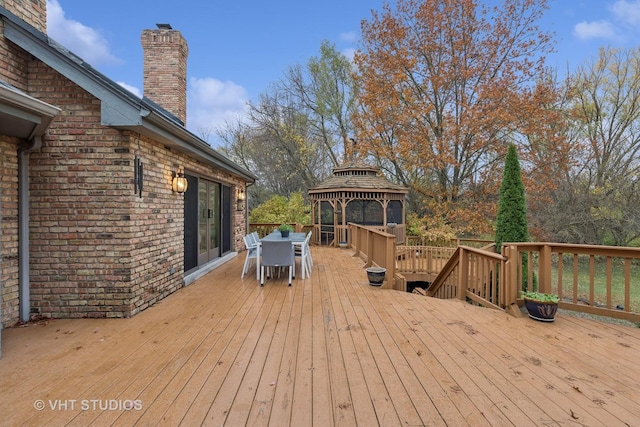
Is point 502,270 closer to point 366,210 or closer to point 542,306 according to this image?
point 542,306

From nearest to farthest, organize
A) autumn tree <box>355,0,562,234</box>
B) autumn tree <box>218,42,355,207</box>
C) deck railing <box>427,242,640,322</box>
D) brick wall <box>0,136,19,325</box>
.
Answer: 1. brick wall <box>0,136,19,325</box>
2. deck railing <box>427,242,640,322</box>
3. autumn tree <box>355,0,562,234</box>
4. autumn tree <box>218,42,355,207</box>

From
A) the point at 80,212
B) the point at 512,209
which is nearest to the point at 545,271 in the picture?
the point at 512,209

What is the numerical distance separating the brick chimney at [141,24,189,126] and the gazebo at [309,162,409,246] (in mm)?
5986

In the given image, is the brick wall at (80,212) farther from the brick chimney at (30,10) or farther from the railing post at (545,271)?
the railing post at (545,271)

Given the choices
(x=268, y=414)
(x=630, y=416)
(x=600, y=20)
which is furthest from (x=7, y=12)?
(x=600, y=20)

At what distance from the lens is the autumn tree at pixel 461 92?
11.3 metres

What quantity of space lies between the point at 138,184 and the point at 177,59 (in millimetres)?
→ 5166

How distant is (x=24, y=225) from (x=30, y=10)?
2705 millimetres

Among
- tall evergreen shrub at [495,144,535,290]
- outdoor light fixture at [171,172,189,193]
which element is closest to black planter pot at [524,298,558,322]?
tall evergreen shrub at [495,144,535,290]

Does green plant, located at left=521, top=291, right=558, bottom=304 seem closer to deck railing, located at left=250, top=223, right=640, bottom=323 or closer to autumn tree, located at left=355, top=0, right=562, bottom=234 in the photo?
deck railing, located at left=250, top=223, right=640, bottom=323

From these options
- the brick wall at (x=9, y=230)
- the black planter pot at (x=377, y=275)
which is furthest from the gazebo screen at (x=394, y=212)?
the brick wall at (x=9, y=230)

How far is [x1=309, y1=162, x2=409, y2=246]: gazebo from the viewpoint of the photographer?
36.8 feet

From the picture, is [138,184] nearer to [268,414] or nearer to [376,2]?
[268,414]

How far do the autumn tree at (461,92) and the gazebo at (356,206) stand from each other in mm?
2055
